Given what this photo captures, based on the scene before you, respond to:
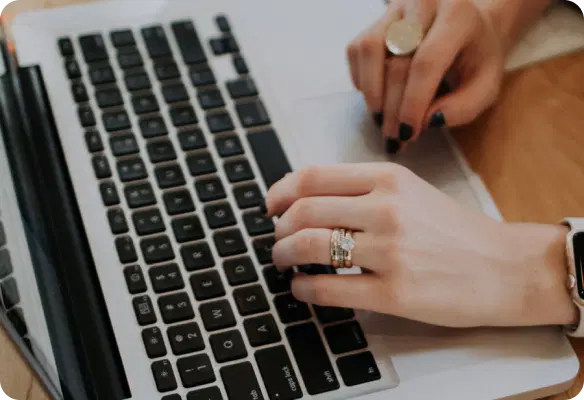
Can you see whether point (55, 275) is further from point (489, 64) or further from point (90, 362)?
point (489, 64)

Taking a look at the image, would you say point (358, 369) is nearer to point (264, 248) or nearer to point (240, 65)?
point (264, 248)

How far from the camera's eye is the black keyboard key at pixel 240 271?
59 cm

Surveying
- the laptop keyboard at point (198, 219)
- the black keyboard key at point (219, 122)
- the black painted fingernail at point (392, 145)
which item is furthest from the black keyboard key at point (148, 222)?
the black painted fingernail at point (392, 145)

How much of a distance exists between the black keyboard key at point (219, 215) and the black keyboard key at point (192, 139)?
0.07 meters

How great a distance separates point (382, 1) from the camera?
2.66ft

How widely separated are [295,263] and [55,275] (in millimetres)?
187

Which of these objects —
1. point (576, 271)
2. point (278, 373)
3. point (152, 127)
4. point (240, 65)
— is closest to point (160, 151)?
point (152, 127)

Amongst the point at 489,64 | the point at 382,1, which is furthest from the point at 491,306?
the point at 382,1

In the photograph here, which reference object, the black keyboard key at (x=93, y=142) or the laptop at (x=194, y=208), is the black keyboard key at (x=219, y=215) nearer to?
the laptop at (x=194, y=208)

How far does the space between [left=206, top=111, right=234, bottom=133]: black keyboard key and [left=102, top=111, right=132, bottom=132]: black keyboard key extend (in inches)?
2.8

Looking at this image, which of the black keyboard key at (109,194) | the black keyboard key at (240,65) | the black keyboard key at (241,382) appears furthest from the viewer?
the black keyboard key at (240,65)

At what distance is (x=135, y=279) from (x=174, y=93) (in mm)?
201

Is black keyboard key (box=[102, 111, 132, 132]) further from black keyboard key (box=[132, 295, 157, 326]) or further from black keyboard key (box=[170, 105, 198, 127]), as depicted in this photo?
black keyboard key (box=[132, 295, 157, 326])

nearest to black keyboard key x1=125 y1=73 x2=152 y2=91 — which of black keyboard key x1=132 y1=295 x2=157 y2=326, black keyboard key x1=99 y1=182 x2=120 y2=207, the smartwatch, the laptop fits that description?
the laptop
